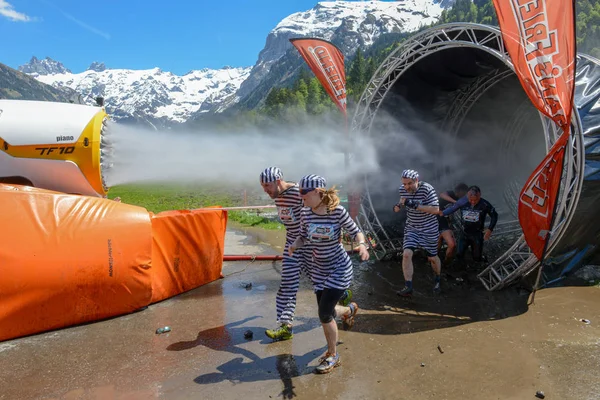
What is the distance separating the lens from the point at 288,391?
145 inches

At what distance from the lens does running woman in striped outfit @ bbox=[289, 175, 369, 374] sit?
3719 millimetres

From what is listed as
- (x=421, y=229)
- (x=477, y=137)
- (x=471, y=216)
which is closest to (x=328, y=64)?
(x=477, y=137)

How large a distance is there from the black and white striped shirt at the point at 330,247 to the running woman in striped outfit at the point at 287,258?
78cm

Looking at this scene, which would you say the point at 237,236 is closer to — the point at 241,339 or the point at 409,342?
the point at 241,339

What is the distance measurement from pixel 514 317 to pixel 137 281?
200 inches

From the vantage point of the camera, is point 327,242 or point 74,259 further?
point 74,259

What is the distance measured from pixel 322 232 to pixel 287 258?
3.63 ft

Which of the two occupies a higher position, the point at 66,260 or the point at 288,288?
the point at 66,260

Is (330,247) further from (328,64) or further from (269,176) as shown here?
(328,64)

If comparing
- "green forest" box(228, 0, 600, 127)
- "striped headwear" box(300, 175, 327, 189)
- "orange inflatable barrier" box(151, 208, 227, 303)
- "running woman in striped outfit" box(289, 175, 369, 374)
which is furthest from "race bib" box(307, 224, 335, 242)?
"green forest" box(228, 0, 600, 127)

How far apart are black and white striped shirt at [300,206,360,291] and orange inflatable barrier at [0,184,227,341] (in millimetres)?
2704

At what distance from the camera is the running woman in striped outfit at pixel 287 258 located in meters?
4.62

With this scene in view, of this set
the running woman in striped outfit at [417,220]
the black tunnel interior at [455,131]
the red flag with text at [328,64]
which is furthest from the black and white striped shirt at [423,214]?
the red flag with text at [328,64]

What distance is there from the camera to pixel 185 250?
623 cm
